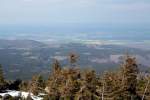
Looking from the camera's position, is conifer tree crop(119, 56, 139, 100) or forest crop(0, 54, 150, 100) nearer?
forest crop(0, 54, 150, 100)

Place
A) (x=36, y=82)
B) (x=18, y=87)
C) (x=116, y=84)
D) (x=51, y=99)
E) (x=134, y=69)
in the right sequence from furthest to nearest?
(x=18, y=87) < (x=36, y=82) < (x=51, y=99) < (x=134, y=69) < (x=116, y=84)

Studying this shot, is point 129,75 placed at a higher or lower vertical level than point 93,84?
higher

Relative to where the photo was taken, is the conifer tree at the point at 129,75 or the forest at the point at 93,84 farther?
the conifer tree at the point at 129,75

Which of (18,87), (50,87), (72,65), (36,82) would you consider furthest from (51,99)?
(18,87)

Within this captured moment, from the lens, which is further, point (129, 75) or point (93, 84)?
point (129, 75)

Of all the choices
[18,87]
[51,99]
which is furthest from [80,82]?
[18,87]

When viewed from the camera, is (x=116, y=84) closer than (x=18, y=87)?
Yes

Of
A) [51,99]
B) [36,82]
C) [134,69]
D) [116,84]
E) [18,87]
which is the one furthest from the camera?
[18,87]

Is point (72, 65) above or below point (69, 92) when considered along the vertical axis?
above

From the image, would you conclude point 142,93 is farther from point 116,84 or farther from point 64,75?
point 64,75
